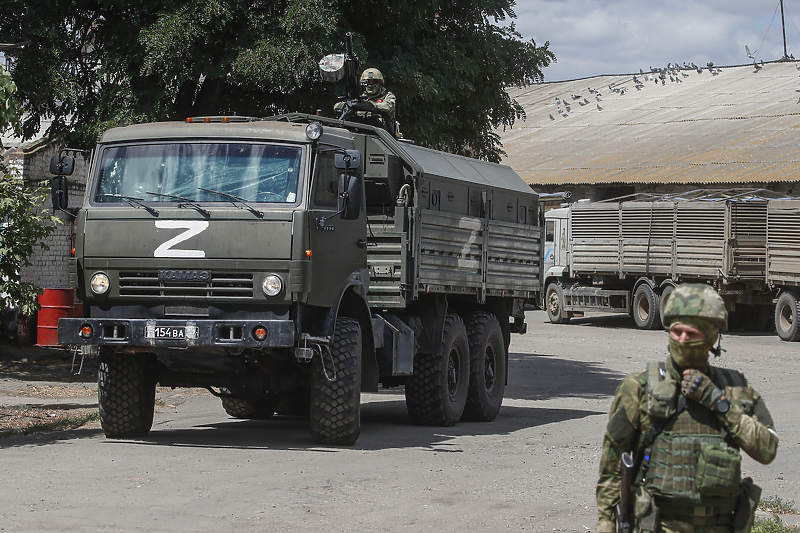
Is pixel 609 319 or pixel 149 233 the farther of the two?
pixel 609 319

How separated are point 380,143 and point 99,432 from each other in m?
3.92

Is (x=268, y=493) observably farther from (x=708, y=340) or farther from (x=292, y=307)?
(x=708, y=340)

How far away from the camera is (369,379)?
37.2ft

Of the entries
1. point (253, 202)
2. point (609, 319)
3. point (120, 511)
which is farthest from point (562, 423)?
point (609, 319)

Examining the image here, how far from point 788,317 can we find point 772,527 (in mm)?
21248

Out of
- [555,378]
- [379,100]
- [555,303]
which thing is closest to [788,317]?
[555,303]

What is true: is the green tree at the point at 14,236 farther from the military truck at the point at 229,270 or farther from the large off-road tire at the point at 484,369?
the large off-road tire at the point at 484,369

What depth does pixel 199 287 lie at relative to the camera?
32.3 feet

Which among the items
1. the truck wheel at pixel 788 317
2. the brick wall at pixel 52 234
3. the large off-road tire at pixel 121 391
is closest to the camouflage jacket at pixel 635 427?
the large off-road tire at pixel 121 391

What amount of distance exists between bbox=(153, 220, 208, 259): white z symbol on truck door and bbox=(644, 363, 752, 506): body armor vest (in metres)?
5.94

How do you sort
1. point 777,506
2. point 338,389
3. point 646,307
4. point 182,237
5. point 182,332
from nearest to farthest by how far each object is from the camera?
point 777,506, point 182,332, point 182,237, point 338,389, point 646,307

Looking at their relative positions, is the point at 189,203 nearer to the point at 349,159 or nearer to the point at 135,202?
the point at 135,202

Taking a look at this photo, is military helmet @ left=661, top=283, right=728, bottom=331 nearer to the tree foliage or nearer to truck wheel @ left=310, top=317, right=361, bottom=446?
truck wheel @ left=310, top=317, right=361, bottom=446

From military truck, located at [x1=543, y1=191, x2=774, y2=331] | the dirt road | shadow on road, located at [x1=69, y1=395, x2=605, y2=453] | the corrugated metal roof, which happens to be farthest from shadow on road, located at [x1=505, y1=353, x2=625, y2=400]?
the corrugated metal roof
